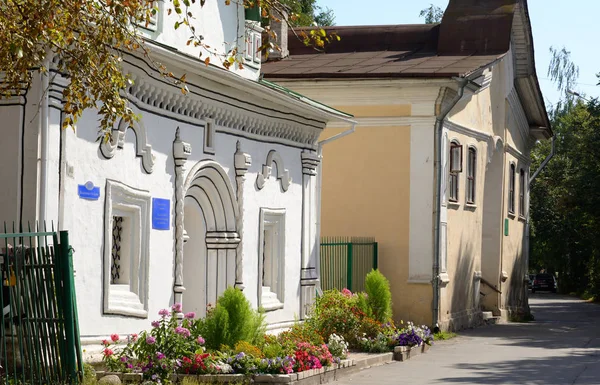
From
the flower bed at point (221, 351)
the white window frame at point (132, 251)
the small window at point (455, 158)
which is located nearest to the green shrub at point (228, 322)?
the flower bed at point (221, 351)

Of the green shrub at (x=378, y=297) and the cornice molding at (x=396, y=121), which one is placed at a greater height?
the cornice molding at (x=396, y=121)

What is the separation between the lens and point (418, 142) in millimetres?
23562

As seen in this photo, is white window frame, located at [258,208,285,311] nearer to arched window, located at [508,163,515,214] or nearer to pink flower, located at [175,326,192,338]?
pink flower, located at [175,326,192,338]

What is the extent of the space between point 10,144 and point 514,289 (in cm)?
2349

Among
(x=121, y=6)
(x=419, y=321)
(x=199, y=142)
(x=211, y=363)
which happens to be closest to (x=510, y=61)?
(x=419, y=321)

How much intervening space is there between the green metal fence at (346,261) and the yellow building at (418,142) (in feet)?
1.00

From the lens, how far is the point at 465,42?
26.7 meters

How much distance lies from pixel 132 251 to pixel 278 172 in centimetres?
483

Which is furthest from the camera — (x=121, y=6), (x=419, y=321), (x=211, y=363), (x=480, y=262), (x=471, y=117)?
(x=480, y=262)

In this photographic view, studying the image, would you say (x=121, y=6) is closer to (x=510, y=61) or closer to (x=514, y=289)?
(x=510, y=61)

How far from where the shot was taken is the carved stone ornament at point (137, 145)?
13.1 metres

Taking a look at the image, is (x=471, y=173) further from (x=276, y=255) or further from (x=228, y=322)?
(x=228, y=322)

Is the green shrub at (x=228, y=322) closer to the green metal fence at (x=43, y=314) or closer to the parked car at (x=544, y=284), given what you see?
the green metal fence at (x=43, y=314)

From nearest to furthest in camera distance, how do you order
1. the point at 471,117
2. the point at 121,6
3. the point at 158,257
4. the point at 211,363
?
the point at 121,6, the point at 211,363, the point at 158,257, the point at 471,117
